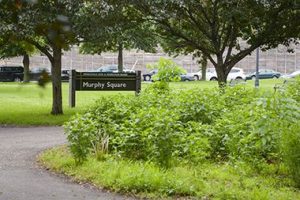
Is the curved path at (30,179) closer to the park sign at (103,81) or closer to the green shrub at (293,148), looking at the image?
the green shrub at (293,148)

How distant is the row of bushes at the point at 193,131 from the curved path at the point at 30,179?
32.3 inches

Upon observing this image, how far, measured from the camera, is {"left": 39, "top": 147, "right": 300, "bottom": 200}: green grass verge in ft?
20.7

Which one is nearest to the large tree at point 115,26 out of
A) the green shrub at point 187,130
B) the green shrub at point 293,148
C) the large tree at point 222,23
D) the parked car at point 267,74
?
the large tree at point 222,23

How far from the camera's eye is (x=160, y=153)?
25.0ft

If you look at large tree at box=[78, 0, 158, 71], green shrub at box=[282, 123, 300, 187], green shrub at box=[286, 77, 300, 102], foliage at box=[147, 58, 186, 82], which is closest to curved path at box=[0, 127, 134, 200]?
green shrub at box=[282, 123, 300, 187]

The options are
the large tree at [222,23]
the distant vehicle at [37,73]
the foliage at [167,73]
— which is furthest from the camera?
the large tree at [222,23]

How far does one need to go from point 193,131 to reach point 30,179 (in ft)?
9.42

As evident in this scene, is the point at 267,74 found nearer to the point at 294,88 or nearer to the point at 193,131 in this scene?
the point at 294,88

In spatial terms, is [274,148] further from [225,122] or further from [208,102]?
[208,102]

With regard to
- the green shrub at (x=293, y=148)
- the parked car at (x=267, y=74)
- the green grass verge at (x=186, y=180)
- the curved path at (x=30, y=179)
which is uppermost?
the parked car at (x=267, y=74)

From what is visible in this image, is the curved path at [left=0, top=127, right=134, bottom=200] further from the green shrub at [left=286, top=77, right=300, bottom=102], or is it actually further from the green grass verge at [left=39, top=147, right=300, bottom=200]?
the green shrub at [left=286, top=77, right=300, bottom=102]

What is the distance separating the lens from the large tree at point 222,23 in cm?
1605

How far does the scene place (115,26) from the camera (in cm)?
1552

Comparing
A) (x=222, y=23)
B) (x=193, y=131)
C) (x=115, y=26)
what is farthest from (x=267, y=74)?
(x=193, y=131)
